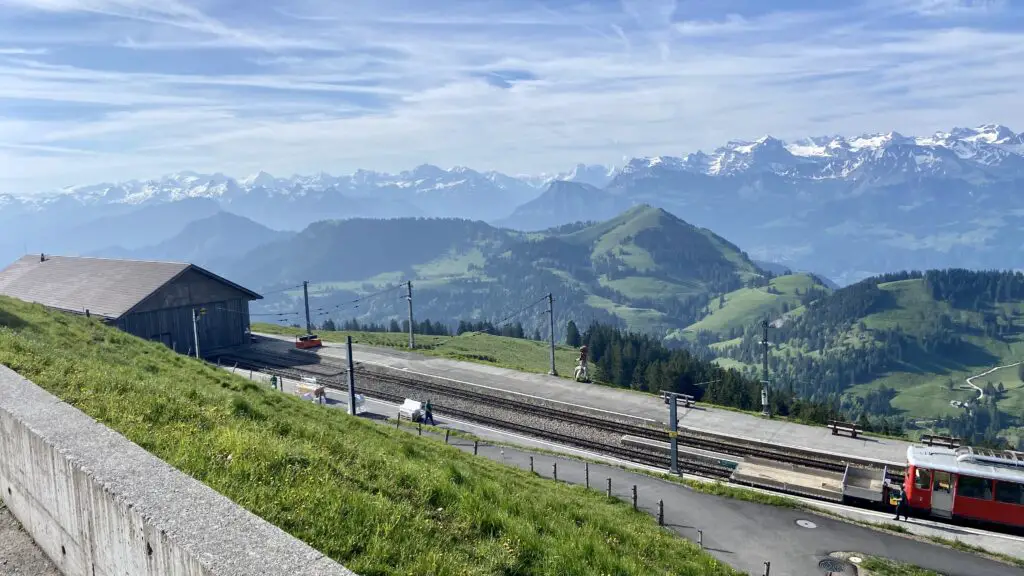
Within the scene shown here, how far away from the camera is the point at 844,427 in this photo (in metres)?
39.8

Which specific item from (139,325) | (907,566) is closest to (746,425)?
(907,566)

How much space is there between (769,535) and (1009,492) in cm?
1002

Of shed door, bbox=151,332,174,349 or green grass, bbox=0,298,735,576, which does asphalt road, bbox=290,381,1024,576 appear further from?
shed door, bbox=151,332,174,349

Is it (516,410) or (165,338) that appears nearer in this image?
(516,410)

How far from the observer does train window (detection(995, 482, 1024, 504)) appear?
26.2 metres

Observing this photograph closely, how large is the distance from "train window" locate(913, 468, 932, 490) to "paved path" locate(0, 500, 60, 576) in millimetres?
30367

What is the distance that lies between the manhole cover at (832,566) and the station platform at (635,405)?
13943mm

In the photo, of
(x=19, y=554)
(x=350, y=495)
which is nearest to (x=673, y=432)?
(x=350, y=495)

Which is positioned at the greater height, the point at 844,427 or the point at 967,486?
the point at 967,486

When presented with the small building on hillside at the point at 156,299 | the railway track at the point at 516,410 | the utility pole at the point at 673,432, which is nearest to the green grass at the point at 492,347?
the small building on hillside at the point at 156,299

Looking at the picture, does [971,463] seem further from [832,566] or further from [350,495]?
[350,495]

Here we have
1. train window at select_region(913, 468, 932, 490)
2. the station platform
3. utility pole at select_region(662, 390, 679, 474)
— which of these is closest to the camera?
train window at select_region(913, 468, 932, 490)

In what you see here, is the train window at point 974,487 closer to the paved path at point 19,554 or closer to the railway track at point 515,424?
the railway track at point 515,424

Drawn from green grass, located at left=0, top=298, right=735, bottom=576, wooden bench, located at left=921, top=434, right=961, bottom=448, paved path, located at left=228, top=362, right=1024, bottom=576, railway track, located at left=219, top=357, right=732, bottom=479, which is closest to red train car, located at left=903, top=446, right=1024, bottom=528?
paved path, located at left=228, top=362, right=1024, bottom=576
